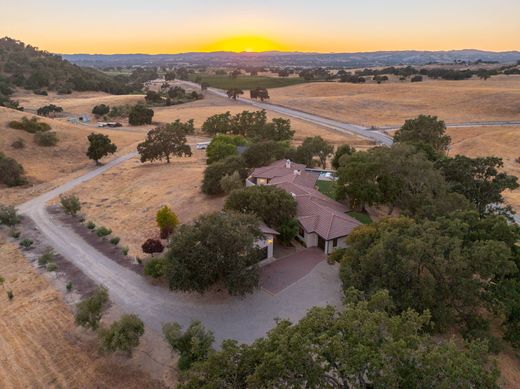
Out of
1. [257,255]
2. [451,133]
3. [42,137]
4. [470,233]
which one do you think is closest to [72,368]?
[257,255]

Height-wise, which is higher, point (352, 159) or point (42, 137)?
point (352, 159)

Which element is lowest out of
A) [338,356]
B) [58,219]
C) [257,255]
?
[58,219]

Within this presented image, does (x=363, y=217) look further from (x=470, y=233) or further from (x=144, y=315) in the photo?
(x=144, y=315)

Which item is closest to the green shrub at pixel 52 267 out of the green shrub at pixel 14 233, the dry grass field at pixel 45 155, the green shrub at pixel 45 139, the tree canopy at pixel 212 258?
the green shrub at pixel 14 233

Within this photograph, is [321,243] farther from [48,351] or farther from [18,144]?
[18,144]

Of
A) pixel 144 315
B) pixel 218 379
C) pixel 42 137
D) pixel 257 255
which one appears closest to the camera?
pixel 218 379

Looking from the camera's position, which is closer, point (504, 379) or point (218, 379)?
point (218, 379)
